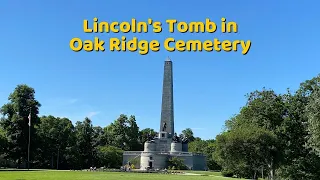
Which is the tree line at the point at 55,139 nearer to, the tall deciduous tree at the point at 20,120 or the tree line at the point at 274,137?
the tall deciduous tree at the point at 20,120

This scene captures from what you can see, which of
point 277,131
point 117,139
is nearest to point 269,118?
point 277,131

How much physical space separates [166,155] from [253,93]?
43181 millimetres

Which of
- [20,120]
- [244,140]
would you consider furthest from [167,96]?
[244,140]

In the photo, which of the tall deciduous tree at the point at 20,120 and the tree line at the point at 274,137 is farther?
the tall deciduous tree at the point at 20,120

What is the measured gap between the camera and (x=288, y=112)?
147ft

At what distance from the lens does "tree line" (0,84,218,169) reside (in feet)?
224

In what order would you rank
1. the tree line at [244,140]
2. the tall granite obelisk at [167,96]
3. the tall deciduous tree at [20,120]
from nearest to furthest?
the tree line at [244,140], the tall deciduous tree at [20,120], the tall granite obelisk at [167,96]

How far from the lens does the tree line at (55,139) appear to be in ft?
224

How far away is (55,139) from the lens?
8606 cm

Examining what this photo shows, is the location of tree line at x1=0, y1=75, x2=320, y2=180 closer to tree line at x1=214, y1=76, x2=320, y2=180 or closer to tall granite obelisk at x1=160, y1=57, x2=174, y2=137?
tree line at x1=214, y1=76, x2=320, y2=180

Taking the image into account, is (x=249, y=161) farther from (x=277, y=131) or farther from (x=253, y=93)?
(x=253, y=93)

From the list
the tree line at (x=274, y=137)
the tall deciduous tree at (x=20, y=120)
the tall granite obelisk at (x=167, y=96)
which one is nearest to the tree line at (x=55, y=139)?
the tall deciduous tree at (x=20, y=120)

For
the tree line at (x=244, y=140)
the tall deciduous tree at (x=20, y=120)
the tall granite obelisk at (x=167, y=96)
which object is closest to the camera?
the tree line at (x=244, y=140)

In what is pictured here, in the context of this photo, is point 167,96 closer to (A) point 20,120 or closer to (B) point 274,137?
(A) point 20,120
